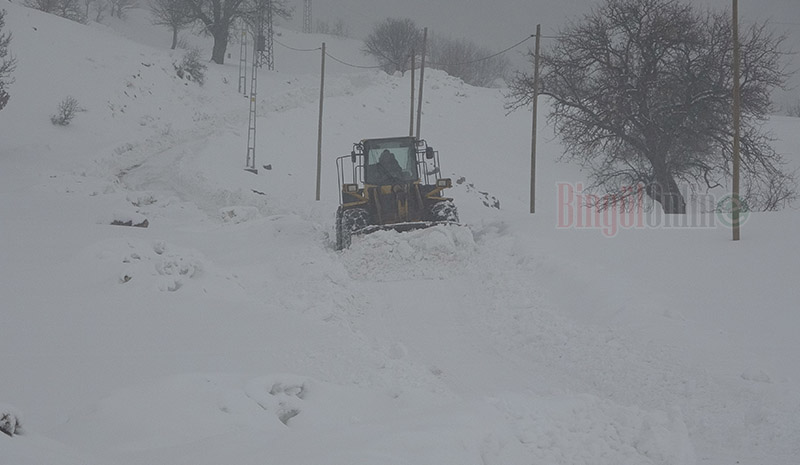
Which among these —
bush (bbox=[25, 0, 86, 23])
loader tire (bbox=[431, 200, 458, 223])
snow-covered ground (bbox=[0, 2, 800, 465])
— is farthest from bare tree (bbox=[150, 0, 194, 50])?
loader tire (bbox=[431, 200, 458, 223])

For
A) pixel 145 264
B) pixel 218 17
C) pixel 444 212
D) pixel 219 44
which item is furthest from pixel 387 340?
pixel 218 17

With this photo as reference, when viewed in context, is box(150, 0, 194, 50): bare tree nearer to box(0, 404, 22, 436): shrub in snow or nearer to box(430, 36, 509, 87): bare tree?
box(430, 36, 509, 87): bare tree

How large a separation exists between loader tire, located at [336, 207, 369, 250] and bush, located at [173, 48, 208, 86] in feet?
91.7

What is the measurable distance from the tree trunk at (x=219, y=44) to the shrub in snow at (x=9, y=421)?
45951 millimetres

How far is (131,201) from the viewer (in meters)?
17.0

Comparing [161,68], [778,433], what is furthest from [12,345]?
[161,68]

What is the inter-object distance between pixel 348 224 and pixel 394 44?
2161 inches

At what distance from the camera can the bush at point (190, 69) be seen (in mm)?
37656

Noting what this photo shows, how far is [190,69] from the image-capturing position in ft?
126

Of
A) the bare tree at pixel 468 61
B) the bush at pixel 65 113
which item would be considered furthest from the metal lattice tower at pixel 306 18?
the bush at pixel 65 113

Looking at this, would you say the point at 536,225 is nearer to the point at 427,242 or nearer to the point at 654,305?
the point at 427,242

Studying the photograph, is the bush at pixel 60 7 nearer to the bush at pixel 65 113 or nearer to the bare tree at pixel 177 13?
the bare tree at pixel 177 13

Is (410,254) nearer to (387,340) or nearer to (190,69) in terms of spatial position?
(387,340)

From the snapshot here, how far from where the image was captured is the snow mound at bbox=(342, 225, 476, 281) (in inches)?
438
